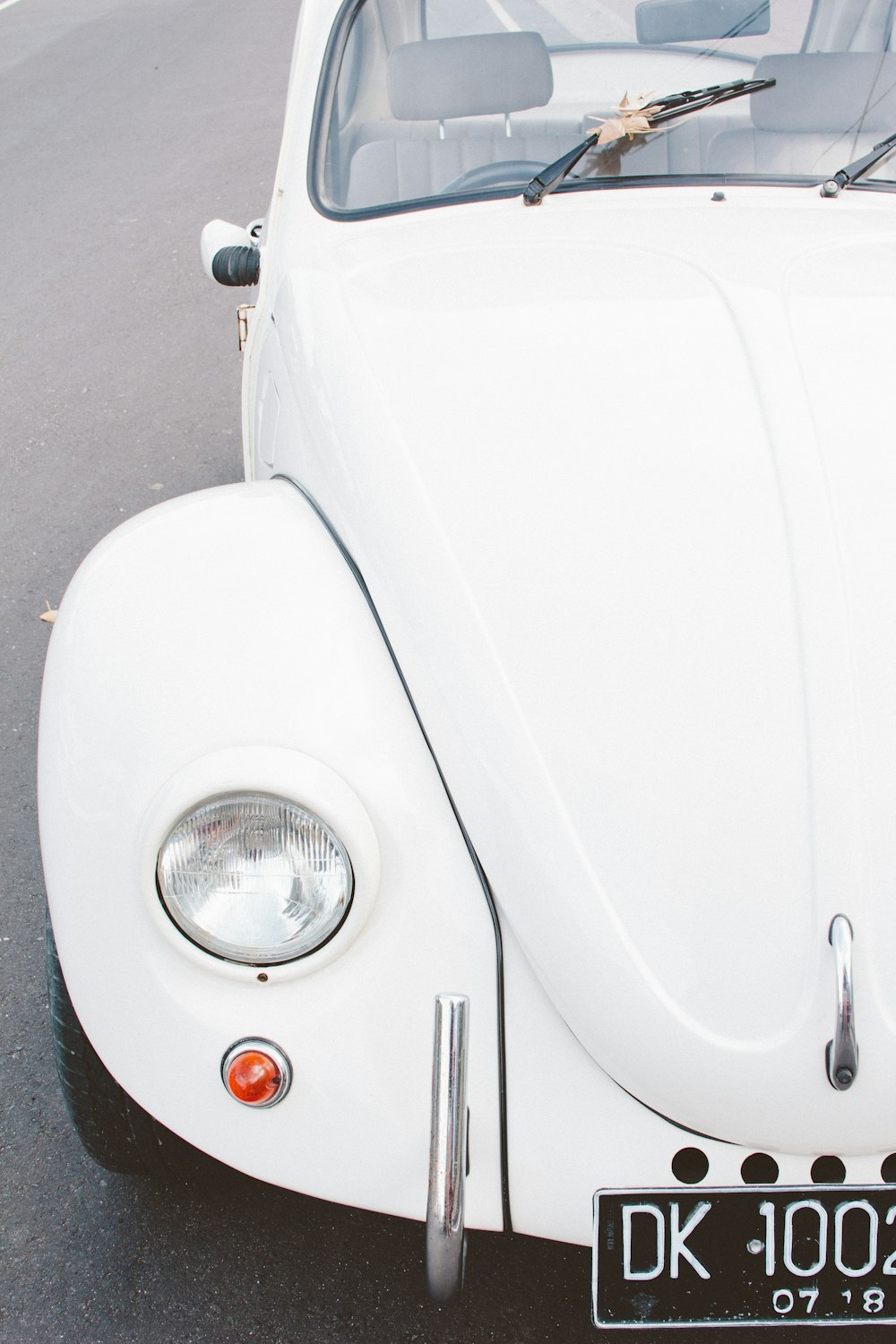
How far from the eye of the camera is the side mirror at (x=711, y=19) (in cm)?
240

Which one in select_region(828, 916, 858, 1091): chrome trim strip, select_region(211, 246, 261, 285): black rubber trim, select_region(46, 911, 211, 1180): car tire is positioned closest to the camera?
select_region(828, 916, 858, 1091): chrome trim strip

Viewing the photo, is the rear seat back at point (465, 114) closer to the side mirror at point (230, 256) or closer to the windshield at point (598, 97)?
the windshield at point (598, 97)

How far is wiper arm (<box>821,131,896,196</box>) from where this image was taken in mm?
2287

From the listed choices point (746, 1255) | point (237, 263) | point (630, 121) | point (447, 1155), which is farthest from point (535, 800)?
point (237, 263)

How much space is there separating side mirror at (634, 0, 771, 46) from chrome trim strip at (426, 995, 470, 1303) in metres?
1.99

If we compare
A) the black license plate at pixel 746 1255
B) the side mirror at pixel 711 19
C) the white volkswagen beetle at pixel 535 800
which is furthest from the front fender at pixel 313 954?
the side mirror at pixel 711 19

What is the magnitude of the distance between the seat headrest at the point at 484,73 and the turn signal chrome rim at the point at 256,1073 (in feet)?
6.23

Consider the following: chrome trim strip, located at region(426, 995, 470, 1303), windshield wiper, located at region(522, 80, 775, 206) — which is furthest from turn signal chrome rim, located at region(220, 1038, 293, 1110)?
windshield wiper, located at region(522, 80, 775, 206)

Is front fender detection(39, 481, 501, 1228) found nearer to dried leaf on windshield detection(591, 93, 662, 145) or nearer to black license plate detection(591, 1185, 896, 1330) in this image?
black license plate detection(591, 1185, 896, 1330)

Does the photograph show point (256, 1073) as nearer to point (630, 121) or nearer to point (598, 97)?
point (630, 121)

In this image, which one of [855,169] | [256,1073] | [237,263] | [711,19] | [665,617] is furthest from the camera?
[237,263]

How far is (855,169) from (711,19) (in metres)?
0.43

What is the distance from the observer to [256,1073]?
1438 mm

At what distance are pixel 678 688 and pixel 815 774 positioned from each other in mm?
192
